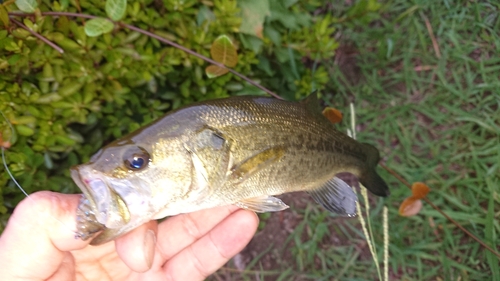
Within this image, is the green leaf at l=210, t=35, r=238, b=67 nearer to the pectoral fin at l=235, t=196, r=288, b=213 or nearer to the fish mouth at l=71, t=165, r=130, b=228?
the pectoral fin at l=235, t=196, r=288, b=213

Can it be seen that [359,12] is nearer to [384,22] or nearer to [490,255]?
[384,22]

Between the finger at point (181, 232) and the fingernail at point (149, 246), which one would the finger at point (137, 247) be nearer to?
the fingernail at point (149, 246)

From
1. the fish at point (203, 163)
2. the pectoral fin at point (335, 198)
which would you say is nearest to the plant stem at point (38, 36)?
the fish at point (203, 163)

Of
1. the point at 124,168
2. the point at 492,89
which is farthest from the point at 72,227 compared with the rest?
the point at 492,89

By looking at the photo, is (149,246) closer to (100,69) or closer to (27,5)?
(100,69)

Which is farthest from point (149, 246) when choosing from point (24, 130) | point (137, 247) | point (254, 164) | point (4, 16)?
point (4, 16)

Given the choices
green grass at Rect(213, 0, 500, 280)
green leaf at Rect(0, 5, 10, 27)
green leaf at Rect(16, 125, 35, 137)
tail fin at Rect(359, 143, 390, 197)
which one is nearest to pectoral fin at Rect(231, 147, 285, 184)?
tail fin at Rect(359, 143, 390, 197)
